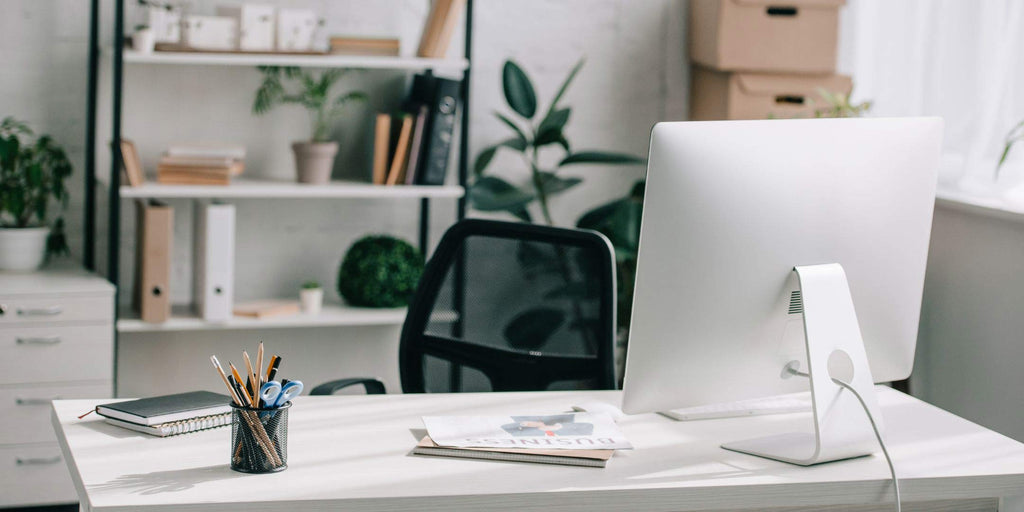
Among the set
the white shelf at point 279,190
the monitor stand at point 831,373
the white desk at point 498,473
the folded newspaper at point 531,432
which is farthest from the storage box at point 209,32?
the monitor stand at point 831,373

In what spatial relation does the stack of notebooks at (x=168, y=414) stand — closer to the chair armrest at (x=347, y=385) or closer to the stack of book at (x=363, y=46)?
the chair armrest at (x=347, y=385)

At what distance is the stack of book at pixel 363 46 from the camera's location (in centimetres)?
319

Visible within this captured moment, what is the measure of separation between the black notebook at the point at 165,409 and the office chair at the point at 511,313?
0.55m

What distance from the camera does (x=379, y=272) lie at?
3.28 meters

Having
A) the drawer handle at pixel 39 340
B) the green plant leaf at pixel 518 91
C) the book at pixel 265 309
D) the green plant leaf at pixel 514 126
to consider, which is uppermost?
the green plant leaf at pixel 518 91

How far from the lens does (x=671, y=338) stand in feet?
4.80

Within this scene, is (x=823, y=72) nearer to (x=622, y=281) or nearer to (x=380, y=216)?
(x=622, y=281)

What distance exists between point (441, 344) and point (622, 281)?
53.6 inches

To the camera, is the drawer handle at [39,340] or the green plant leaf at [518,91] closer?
the drawer handle at [39,340]

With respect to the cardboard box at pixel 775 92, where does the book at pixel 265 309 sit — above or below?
below

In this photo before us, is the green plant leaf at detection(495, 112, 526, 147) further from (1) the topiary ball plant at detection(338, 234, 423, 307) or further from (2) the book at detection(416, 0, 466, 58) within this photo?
(1) the topiary ball plant at detection(338, 234, 423, 307)

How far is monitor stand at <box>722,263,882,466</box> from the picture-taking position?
1.47 m

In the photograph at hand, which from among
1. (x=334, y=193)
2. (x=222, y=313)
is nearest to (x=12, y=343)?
(x=222, y=313)

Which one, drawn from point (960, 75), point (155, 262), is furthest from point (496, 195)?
point (960, 75)
